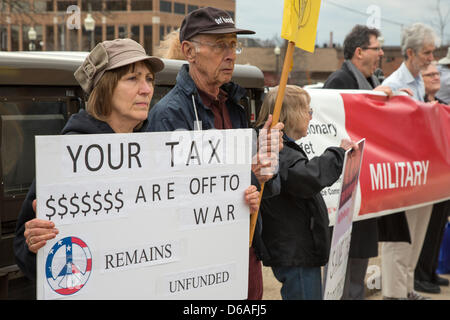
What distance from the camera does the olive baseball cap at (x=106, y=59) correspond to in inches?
101

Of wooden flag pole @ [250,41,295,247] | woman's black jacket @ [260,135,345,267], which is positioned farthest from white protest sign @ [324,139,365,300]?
wooden flag pole @ [250,41,295,247]

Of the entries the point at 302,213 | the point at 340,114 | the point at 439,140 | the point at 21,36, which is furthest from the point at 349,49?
the point at 21,36

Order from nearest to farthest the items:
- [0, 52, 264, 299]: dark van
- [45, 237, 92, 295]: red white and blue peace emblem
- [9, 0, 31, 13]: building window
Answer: [45, 237, 92, 295]: red white and blue peace emblem → [0, 52, 264, 299]: dark van → [9, 0, 31, 13]: building window

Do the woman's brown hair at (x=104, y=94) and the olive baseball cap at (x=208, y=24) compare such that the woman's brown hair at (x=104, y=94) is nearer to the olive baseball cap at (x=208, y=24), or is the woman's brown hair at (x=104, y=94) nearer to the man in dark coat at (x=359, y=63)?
the olive baseball cap at (x=208, y=24)

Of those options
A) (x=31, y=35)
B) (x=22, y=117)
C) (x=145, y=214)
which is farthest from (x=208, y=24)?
(x=31, y=35)

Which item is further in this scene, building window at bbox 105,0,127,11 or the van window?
building window at bbox 105,0,127,11

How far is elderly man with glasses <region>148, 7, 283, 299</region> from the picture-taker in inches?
115

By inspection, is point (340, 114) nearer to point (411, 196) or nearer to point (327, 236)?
point (411, 196)

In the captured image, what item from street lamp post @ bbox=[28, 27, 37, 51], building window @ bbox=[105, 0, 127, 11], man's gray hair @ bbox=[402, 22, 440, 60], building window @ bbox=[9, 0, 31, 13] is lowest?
man's gray hair @ bbox=[402, 22, 440, 60]

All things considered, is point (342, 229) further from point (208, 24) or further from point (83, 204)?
point (83, 204)

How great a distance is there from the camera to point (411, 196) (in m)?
5.35

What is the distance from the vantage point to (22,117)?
4363mm

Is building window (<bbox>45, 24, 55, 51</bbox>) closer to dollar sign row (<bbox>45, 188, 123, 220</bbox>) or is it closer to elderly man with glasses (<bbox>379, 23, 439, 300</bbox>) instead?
elderly man with glasses (<bbox>379, 23, 439, 300</bbox>)

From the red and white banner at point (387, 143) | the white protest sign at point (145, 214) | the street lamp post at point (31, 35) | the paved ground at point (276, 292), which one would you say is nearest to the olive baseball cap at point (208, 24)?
the white protest sign at point (145, 214)
